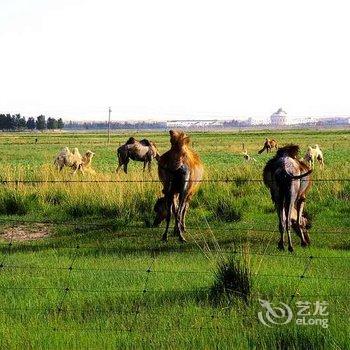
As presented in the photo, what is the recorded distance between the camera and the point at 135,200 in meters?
16.2

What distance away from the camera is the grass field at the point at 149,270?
6008 millimetres

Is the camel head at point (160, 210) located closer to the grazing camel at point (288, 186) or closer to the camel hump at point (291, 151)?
the grazing camel at point (288, 186)

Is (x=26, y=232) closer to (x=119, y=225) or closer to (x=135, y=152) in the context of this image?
(x=119, y=225)

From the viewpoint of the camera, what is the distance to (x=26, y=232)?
545 inches

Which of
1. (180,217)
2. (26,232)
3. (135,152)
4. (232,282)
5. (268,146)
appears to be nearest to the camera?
(232,282)

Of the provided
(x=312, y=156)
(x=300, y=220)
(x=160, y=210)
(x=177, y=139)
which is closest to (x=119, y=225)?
(x=160, y=210)

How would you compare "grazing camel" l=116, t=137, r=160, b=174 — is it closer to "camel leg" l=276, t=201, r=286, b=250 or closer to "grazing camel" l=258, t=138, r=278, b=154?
"camel leg" l=276, t=201, r=286, b=250

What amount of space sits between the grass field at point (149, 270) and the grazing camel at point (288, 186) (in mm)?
415

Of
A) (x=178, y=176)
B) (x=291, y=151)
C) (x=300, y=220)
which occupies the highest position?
(x=291, y=151)

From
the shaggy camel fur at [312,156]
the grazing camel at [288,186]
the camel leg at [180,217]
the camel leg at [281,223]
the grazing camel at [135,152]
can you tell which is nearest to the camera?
the camel leg at [281,223]

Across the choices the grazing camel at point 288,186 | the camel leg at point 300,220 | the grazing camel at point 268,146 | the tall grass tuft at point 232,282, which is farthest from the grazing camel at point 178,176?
the grazing camel at point 268,146

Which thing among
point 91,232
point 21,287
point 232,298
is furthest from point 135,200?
point 232,298

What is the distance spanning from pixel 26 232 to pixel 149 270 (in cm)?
698

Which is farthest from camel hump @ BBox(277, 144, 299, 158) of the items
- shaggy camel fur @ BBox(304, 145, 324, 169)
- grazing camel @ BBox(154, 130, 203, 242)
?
shaggy camel fur @ BBox(304, 145, 324, 169)
